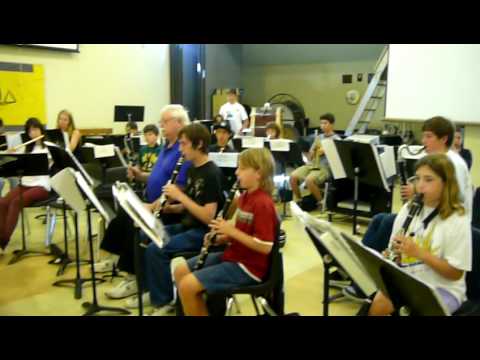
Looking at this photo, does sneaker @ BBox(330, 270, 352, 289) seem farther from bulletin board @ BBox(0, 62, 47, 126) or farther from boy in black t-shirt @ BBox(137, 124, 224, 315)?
bulletin board @ BBox(0, 62, 47, 126)

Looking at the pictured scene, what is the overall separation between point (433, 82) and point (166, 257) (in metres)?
4.97

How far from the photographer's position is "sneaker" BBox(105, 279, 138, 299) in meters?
3.56

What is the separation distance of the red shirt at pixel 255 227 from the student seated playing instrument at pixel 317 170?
3.71 metres

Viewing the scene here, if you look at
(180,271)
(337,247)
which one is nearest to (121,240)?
(180,271)

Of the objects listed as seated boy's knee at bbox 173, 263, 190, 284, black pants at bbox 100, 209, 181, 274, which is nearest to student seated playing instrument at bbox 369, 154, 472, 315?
seated boy's knee at bbox 173, 263, 190, 284

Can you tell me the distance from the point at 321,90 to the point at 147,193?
10.3m

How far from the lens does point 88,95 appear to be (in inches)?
351

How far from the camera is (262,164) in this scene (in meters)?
2.50

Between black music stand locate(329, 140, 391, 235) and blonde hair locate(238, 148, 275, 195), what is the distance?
2.14 meters

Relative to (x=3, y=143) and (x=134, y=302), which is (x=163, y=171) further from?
(x=3, y=143)

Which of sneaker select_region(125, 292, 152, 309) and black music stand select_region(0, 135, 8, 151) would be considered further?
black music stand select_region(0, 135, 8, 151)

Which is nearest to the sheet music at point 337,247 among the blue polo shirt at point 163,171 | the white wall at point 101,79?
the blue polo shirt at point 163,171
